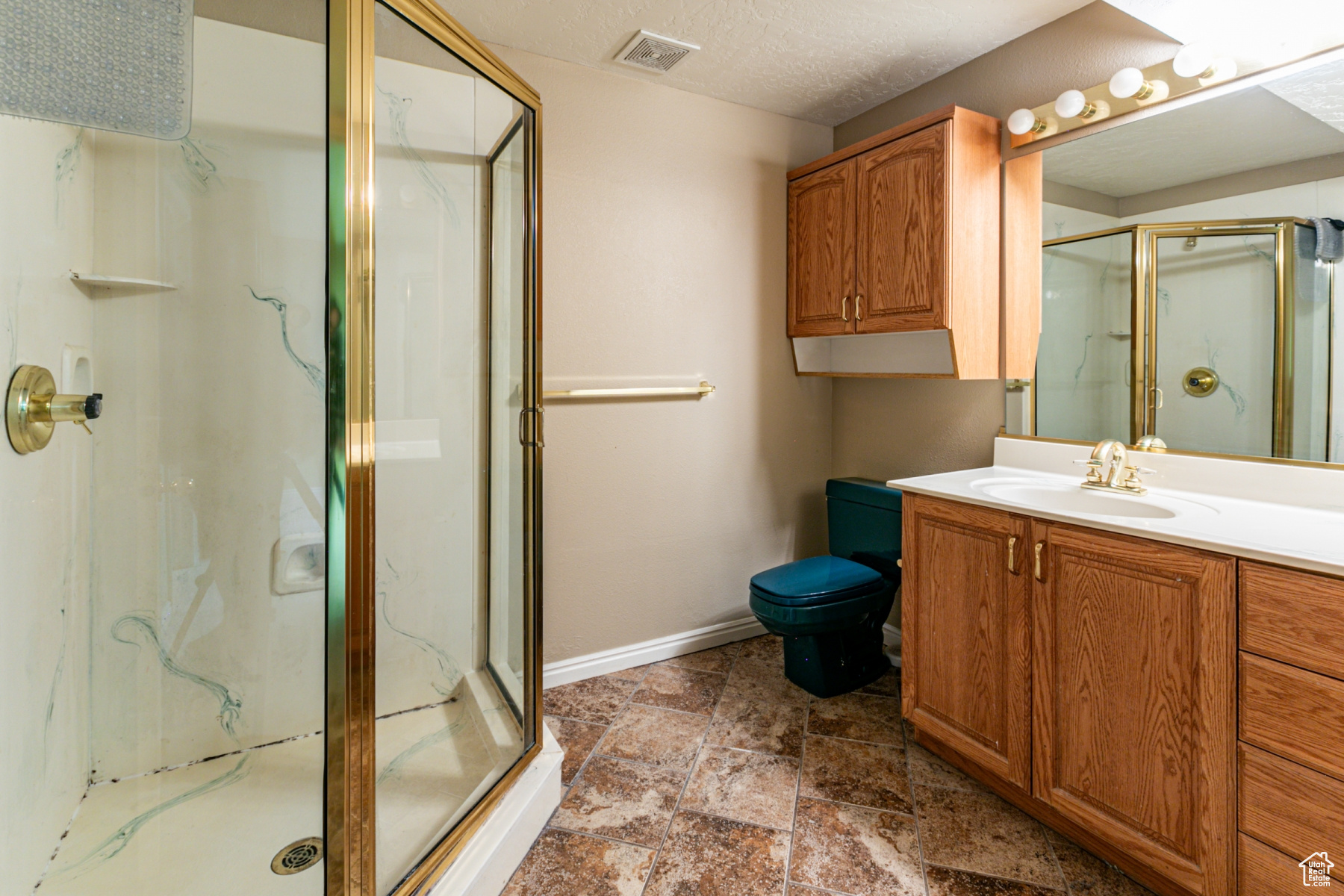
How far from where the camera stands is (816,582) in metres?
2.19

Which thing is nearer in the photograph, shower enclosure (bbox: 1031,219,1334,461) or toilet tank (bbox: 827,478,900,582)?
shower enclosure (bbox: 1031,219,1334,461)

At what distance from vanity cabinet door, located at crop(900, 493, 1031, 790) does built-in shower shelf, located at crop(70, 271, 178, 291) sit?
1778mm

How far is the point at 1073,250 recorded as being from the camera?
197 centimetres

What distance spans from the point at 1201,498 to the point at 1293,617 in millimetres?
643

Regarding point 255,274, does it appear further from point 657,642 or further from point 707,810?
point 657,642

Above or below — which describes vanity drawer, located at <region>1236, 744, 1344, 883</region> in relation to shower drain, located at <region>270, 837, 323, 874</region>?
above

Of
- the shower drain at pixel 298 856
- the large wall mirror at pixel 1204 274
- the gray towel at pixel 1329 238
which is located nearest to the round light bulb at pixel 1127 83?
the large wall mirror at pixel 1204 274

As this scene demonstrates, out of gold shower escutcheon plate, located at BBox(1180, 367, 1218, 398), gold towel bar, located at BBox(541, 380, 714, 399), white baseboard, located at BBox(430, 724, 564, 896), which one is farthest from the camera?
gold towel bar, located at BBox(541, 380, 714, 399)

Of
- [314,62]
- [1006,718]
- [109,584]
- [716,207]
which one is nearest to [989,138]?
[716,207]

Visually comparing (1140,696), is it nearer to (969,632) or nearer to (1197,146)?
(969,632)

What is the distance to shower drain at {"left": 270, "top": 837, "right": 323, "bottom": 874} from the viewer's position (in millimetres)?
→ 1085

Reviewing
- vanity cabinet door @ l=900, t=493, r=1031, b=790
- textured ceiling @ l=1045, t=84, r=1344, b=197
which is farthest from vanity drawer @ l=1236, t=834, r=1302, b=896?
textured ceiling @ l=1045, t=84, r=1344, b=197

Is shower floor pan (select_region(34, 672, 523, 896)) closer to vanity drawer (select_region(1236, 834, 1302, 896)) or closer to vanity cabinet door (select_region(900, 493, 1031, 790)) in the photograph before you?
vanity cabinet door (select_region(900, 493, 1031, 790))

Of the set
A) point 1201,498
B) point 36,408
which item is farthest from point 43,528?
point 1201,498
